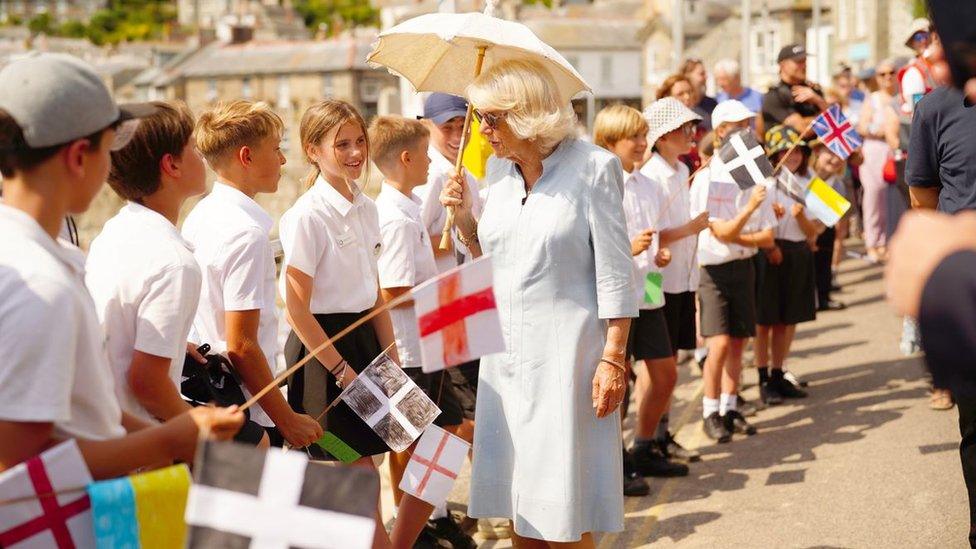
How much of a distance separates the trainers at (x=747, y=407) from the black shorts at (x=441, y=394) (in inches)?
126

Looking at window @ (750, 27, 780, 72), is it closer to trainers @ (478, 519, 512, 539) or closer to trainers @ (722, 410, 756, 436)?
trainers @ (722, 410, 756, 436)

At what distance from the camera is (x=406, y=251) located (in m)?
5.93

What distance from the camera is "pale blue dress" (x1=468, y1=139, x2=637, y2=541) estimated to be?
14.9 feet

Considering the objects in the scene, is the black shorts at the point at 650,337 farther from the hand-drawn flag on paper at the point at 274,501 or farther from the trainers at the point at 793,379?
the hand-drawn flag on paper at the point at 274,501

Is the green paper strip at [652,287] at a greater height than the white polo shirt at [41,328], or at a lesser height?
lesser

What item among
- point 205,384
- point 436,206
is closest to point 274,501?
point 205,384

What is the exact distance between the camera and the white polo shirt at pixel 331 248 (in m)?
5.04

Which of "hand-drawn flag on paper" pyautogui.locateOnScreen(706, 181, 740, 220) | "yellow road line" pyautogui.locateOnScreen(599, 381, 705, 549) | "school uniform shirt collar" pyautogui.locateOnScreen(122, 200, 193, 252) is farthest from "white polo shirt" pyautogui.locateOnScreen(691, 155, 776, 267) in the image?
"school uniform shirt collar" pyautogui.locateOnScreen(122, 200, 193, 252)

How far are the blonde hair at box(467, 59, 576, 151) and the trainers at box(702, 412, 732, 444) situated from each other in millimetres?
4115

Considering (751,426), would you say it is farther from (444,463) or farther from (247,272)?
(247,272)

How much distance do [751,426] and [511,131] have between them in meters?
4.55

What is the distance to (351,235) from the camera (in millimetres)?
5160

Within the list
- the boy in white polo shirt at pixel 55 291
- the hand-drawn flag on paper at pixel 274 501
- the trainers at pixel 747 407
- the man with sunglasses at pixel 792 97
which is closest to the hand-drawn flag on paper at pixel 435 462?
the boy in white polo shirt at pixel 55 291

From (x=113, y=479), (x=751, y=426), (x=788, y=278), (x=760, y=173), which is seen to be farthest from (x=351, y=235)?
(x=788, y=278)
